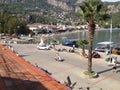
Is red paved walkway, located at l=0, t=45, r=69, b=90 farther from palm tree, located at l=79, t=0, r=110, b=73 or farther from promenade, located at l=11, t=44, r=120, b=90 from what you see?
palm tree, located at l=79, t=0, r=110, b=73

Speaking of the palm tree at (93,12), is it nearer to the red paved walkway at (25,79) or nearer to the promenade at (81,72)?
the promenade at (81,72)

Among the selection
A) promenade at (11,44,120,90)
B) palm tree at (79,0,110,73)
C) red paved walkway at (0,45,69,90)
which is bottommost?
promenade at (11,44,120,90)

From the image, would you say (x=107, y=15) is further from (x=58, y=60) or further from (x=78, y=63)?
(x=58, y=60)

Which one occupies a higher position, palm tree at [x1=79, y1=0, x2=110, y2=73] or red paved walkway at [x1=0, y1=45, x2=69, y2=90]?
palm tree at [x1=79, y1=0, x2=110, y2=73]

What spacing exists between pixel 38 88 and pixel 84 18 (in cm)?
1516

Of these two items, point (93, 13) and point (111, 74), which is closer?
point (93, 13)

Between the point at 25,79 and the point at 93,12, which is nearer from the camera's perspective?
the point at 25,79

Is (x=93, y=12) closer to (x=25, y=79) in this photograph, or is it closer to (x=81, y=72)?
(x=81, y=72)

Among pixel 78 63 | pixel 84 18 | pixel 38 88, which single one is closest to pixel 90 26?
pixel 84 18

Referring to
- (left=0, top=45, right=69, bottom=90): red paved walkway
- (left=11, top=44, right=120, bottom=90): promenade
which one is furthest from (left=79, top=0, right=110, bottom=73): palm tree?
(left=0, top=45, right=69, bottom=90): red paved walkway

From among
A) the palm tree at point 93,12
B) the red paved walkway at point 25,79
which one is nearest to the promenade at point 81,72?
the palm tree at point 93,12

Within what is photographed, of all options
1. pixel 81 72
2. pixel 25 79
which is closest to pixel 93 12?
pixel 81 72

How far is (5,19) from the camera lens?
129750 millimetres

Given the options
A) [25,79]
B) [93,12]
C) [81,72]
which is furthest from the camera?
[81,72]
